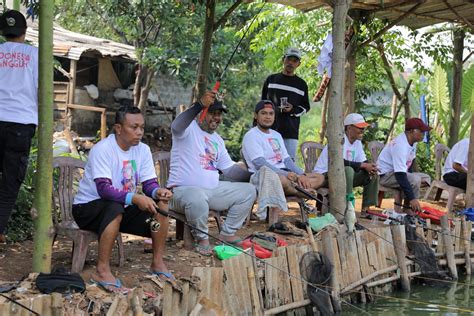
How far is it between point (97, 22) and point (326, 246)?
50.9 feet

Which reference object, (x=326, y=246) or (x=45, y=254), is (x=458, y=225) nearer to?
(x=326, y=246)

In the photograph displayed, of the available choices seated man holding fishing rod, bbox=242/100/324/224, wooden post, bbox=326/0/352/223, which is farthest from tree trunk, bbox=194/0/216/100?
wooden post, bbox=326/0/352/223

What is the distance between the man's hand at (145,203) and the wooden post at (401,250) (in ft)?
11.0

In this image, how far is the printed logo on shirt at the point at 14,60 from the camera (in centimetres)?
616

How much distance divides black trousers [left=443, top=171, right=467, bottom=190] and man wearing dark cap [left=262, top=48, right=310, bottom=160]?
2697 mm

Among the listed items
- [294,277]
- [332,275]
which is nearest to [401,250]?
[332,275]

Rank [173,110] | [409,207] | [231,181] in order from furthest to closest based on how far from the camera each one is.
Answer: [173,110], [409,207], [231,181]

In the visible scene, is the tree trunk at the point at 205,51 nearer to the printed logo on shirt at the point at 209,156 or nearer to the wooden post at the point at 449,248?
the printed logo on shirt at the point at 209,156

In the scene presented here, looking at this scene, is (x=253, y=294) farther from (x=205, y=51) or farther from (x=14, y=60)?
(x=205, y=51)

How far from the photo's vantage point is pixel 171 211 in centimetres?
709

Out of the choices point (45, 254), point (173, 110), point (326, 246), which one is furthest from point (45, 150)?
point (173, 110)

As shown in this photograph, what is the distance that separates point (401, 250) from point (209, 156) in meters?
2.37

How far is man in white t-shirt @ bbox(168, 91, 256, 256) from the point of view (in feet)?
23.0

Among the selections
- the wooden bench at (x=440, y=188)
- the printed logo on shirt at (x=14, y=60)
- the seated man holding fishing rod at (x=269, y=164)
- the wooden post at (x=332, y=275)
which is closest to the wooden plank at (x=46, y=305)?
Answer: the printed logo on shirt at (x=14, y=60)
